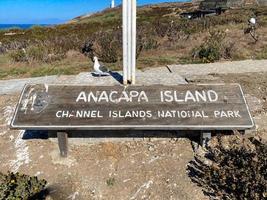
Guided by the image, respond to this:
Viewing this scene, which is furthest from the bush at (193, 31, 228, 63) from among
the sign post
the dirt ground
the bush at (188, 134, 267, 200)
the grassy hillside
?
the bush at (188, 134, 267, 200)

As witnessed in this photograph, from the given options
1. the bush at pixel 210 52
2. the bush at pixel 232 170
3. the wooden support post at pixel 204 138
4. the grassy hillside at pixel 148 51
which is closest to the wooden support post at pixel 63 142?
the bush at pixel 232 170

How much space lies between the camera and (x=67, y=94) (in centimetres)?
635

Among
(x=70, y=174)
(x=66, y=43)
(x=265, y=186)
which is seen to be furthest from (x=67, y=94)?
(x=66, y=43)

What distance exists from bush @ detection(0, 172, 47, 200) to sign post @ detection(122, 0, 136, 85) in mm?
2483

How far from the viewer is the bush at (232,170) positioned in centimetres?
498

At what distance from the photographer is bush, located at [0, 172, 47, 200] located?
202 inches

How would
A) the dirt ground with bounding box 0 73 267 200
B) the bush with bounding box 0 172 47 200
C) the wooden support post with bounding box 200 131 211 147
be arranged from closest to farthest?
the bush with bounding box 0 172 47 200
the dirt ground with bounding box 0 73 267 200
the wooden support post with bounding box 200 131 211 147

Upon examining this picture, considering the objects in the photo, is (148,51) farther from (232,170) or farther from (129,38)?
(232,170)

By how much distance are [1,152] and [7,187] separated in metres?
1.49

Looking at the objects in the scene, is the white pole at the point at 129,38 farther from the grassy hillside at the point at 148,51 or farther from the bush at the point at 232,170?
the grassy hillside at the point at 148,51

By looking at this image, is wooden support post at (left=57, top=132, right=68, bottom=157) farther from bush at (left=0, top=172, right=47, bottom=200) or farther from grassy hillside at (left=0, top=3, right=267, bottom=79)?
grassy hillside at (left=0, top=3, right=267, bottom=79)

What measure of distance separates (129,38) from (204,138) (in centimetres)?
207

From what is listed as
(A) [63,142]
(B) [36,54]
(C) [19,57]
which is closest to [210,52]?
(B) [36,54]

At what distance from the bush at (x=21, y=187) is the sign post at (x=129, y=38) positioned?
2483 millimetres
